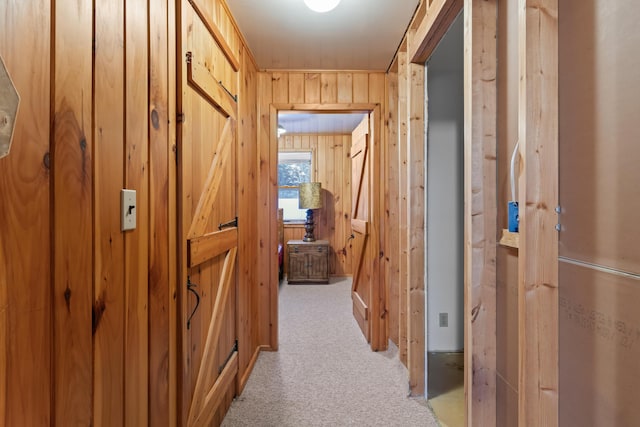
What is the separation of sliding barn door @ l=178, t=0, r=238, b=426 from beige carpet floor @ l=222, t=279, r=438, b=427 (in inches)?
10.4

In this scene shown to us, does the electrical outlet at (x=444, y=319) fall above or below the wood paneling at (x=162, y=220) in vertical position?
below

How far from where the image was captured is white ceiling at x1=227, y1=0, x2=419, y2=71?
6.89 ft

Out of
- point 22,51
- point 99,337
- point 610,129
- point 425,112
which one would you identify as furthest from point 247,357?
point 610,129

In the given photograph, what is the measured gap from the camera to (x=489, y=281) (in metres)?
1.37

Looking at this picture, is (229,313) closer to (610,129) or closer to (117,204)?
(117,204)

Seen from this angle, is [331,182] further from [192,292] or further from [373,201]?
[192,292]

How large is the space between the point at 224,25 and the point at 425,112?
1386 mm

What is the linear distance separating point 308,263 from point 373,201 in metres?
2.54

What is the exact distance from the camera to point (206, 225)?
1729 millimetres

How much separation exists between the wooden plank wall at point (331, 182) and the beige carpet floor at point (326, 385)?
8.32 ft

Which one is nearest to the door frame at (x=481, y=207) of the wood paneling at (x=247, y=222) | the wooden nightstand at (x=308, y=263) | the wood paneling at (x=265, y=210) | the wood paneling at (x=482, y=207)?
the wood paneling at (x=482, y=207)

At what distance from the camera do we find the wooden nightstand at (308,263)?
5293 millimetres

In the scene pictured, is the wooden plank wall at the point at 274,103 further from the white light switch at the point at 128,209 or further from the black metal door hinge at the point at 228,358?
the white light switch at the point at 128,209

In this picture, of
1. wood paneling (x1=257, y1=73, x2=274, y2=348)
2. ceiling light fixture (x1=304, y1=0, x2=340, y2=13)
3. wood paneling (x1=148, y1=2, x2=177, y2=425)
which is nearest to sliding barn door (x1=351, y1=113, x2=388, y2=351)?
wood paneling (x1=257, y1=73, x2=274, y2=348)
